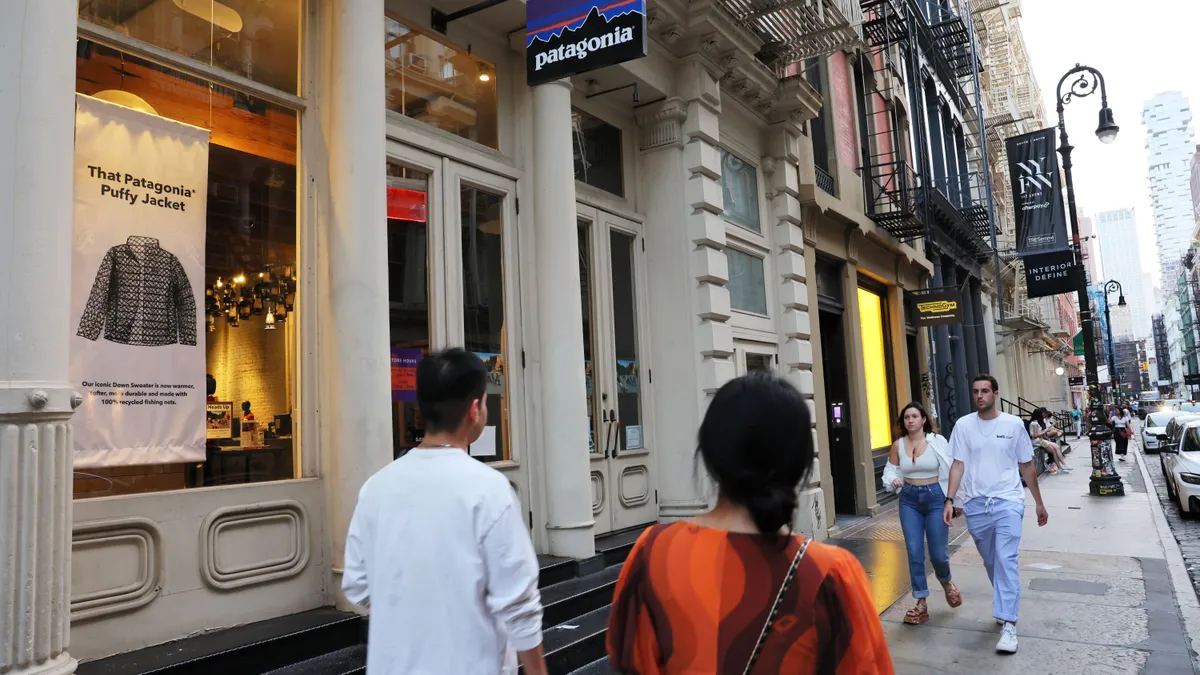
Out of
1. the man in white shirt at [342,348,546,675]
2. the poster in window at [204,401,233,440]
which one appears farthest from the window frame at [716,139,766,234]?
the man in white shirt at [342,348,546,675]

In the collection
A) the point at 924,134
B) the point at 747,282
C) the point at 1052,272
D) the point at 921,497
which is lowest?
the point at 921,497

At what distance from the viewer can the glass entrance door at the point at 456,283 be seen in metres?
6.96

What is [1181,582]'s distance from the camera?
29.0ft

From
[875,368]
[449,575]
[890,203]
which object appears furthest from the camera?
[875,368]

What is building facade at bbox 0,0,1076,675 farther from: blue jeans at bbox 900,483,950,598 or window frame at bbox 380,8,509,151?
blue jeans at bbox 900,483,950,598

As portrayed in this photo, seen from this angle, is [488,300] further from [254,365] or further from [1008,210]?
[1008,210]

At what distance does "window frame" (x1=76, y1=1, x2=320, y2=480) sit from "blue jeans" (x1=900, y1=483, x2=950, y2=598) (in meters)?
5.28

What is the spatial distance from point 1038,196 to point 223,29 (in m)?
20.1

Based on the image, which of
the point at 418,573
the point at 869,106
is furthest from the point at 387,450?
the point at 869,106

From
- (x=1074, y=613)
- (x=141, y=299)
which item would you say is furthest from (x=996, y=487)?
(x=141, y=299)

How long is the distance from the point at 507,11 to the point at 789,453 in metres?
6.95

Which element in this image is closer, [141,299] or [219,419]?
[141,299]

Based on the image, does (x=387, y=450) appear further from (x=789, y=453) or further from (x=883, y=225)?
(x=883, y=225)

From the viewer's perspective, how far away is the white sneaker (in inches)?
A: 249
